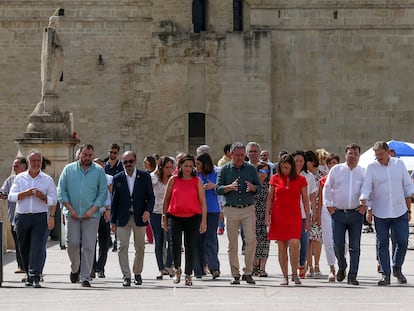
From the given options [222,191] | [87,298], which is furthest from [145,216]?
[87,298]

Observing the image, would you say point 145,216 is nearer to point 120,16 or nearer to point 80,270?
point 80,270

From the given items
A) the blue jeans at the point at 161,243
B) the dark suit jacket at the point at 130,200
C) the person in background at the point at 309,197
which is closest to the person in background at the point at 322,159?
the person in background at the point at 309,197

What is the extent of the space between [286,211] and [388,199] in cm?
135

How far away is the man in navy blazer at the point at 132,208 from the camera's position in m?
16.5

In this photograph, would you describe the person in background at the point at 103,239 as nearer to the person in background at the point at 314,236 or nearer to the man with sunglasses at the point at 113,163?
the man with sunglasses at the point at 113,163

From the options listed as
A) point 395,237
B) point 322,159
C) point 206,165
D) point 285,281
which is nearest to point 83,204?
point 206,165

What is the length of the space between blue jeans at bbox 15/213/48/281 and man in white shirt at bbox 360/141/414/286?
4.18m

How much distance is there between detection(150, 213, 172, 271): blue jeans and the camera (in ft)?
57.7

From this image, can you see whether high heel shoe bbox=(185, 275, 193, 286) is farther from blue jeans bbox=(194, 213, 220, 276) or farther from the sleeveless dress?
the sleeveless dress

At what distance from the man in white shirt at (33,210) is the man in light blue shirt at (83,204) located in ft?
0.69

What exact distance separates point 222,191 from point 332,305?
3333 millimetres

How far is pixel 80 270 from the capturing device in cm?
1630

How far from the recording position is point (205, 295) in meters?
14.8

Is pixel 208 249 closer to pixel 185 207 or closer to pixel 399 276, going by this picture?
pixel 185 207
